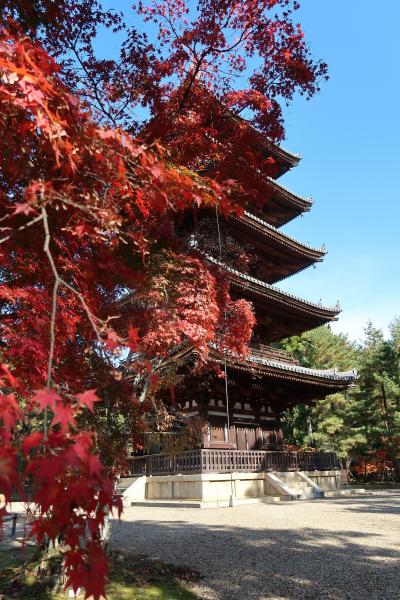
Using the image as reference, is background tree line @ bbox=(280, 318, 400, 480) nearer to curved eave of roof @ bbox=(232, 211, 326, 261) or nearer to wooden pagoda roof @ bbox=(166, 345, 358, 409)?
wooden pagoda roof @ bbox=(166, 345, 358, 409)

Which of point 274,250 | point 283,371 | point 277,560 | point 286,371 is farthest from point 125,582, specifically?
point 274,250

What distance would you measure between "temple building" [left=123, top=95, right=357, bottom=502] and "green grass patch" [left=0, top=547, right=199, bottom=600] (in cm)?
754

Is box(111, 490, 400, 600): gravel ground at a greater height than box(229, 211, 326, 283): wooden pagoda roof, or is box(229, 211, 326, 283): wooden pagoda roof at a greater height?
box(229, 211, 326, 283): wooden pagoda roof

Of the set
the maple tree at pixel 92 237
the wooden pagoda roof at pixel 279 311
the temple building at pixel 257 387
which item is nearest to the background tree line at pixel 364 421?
the temple building at pixel 257 387

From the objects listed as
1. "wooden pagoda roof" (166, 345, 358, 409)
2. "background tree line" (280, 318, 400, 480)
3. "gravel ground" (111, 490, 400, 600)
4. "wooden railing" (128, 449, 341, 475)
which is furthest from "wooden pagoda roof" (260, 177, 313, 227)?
"background tree line" (280, 318, 400, 480)

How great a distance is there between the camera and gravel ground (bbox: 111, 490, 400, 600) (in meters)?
4.58

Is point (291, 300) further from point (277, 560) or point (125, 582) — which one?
point (125, 582)

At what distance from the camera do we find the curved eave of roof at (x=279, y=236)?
1504 cm

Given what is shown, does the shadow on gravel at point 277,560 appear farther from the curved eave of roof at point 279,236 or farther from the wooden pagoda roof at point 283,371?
the curved eave of roof at point 279,236

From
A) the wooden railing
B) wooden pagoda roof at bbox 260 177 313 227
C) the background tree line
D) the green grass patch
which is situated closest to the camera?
the green grass patch

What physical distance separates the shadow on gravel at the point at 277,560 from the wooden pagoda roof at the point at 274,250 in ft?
32.0

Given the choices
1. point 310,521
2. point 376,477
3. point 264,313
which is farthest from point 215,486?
point 376,477

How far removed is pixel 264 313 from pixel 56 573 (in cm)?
1270

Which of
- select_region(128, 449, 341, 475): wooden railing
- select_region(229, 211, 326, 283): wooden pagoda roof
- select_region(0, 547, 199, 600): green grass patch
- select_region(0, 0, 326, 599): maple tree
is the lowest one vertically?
select_region(0, 547, 199, 600): green grass patch
